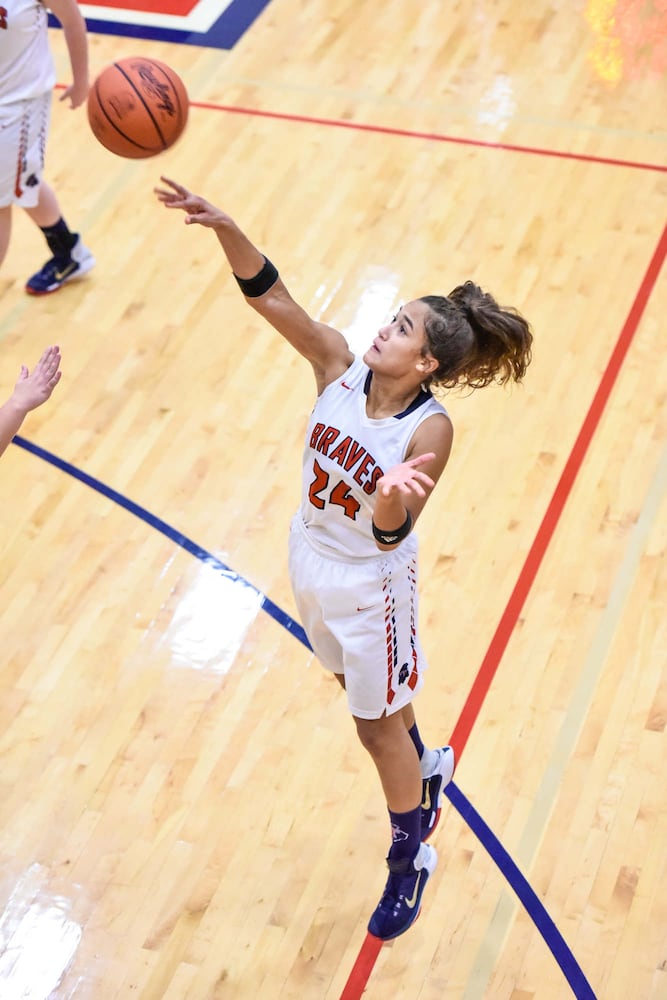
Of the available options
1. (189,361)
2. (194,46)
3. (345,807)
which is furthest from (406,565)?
(194,46)

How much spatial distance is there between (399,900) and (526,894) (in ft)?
1.39

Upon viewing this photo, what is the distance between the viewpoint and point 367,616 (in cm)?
384

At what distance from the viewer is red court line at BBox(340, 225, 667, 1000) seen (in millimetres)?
4199

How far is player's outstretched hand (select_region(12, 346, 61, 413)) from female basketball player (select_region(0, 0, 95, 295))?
2.41 metres

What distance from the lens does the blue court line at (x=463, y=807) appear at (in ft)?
13.6

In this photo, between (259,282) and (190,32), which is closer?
(259,282)

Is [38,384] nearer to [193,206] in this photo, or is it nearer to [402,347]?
[193,206]

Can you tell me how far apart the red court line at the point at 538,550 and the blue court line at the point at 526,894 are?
200mm

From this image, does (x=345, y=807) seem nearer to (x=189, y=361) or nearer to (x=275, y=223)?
(x=189, y=361)

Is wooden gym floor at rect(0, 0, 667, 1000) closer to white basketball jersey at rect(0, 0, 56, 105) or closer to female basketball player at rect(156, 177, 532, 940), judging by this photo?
female basketball player at rect(156, 177, 532, 940)

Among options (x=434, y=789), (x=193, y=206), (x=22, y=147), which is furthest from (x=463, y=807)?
(x=22, y=147)

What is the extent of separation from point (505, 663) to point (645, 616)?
58 cm

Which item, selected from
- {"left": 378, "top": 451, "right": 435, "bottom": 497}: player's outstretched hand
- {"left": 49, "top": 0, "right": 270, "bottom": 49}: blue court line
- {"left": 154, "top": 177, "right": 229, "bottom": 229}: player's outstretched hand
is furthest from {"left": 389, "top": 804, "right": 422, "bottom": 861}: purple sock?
Answer: {"left": 49, "top": 0, "right": 270, "bottom": 49}: blue court line

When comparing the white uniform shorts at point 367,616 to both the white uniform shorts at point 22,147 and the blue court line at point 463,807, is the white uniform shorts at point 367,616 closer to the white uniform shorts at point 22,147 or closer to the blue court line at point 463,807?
the blue court line at point 463,807
